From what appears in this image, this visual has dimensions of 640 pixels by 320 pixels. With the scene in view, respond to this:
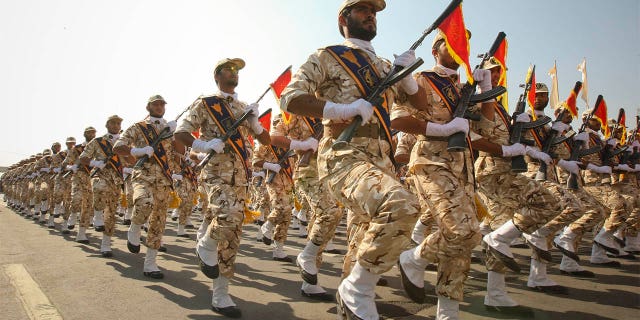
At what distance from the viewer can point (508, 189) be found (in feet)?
16.2

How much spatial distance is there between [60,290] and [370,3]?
498 cm

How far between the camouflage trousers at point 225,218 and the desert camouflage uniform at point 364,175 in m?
1.45

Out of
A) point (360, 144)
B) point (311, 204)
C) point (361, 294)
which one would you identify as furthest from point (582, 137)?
point (361, 294)

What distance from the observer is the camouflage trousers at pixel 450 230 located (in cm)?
349

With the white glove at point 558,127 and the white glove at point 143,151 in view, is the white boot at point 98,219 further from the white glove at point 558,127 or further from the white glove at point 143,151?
the white glove at point 558,127

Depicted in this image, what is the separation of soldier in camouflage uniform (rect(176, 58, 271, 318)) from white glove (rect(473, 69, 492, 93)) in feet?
8.55

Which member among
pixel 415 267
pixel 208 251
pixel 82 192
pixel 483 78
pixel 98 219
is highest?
pixel 483 78

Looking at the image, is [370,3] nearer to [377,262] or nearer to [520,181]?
[377,262]

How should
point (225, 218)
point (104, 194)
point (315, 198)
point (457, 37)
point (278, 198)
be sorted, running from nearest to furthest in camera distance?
point (457, 37) → point (225, 218) → point (315, 198) → point (278, 198) → point (104, 194)

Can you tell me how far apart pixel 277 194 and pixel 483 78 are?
472 cm

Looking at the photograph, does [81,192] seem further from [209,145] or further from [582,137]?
[582,137]

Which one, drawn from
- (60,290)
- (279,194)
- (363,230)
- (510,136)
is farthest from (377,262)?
(279,194)

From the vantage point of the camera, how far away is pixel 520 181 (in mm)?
4910

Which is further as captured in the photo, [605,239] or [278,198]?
[278,198]
